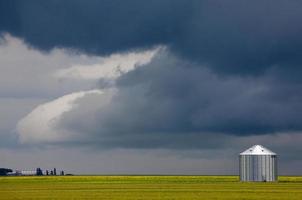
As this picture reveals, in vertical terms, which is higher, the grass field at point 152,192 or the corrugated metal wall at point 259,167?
the corrugated metal wall at point 259,167

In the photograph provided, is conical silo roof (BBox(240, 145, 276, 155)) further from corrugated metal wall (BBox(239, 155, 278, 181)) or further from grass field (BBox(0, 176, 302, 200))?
grass field (BBox(0, 176, 302, 200))

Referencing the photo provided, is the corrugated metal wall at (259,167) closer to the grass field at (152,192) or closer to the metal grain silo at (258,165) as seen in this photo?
the metal grain silo at (258,165)

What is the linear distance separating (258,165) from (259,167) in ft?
1.93

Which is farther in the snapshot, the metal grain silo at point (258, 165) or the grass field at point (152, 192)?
the metal grain silo at point (258, 165)

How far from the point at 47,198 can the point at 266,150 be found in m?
99.9

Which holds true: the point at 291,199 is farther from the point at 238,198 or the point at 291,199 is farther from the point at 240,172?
the point at 240,172

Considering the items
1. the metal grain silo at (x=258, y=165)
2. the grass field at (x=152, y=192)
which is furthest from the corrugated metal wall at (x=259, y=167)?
the grass field at (x=152, y=192)

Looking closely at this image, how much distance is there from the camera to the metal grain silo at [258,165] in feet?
541

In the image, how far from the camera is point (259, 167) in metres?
165

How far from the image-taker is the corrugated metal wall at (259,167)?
16468 centimetres

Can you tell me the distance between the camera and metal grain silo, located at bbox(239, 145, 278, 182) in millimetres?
164750

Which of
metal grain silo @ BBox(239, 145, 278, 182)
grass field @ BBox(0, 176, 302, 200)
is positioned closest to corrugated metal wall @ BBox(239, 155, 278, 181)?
metal grain silo @ BBox(239, 145, 278, 182)

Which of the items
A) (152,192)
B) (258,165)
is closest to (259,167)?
(258,165)

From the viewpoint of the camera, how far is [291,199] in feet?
246
